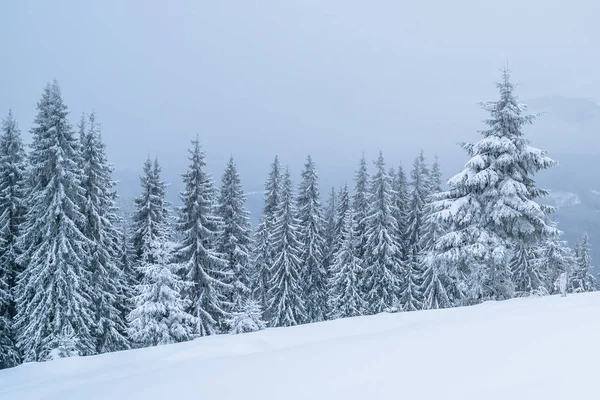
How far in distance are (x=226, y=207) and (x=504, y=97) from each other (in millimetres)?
18978

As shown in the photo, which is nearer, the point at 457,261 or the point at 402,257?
the point at 457,261

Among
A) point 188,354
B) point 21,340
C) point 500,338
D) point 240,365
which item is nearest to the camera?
point 500,338

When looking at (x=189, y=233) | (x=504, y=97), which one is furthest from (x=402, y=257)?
(x=504, y=97)

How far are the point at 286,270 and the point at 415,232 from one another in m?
11.3

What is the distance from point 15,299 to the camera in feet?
62.6

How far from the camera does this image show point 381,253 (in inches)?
1129

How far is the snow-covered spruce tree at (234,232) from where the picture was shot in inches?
1032

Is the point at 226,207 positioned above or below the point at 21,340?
above

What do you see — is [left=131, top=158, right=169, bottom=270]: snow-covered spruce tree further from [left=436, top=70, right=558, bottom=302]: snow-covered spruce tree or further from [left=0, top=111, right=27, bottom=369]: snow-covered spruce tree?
[left=436, top=70, right=558, bottom=302]: snow-covered spruce tree

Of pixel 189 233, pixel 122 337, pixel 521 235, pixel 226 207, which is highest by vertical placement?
pixel 226 207

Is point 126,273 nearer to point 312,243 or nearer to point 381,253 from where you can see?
point 312,243

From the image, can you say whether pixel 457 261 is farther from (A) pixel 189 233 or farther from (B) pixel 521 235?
(A) pixel 189 233

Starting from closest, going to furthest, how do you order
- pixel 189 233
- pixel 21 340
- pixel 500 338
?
pixel 500 338
pixel 21 340
pixel 189 233

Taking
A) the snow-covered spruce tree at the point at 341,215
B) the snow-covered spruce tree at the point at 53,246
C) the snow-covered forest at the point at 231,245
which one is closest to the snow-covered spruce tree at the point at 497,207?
the snow-covered forest at the point at 231,245
